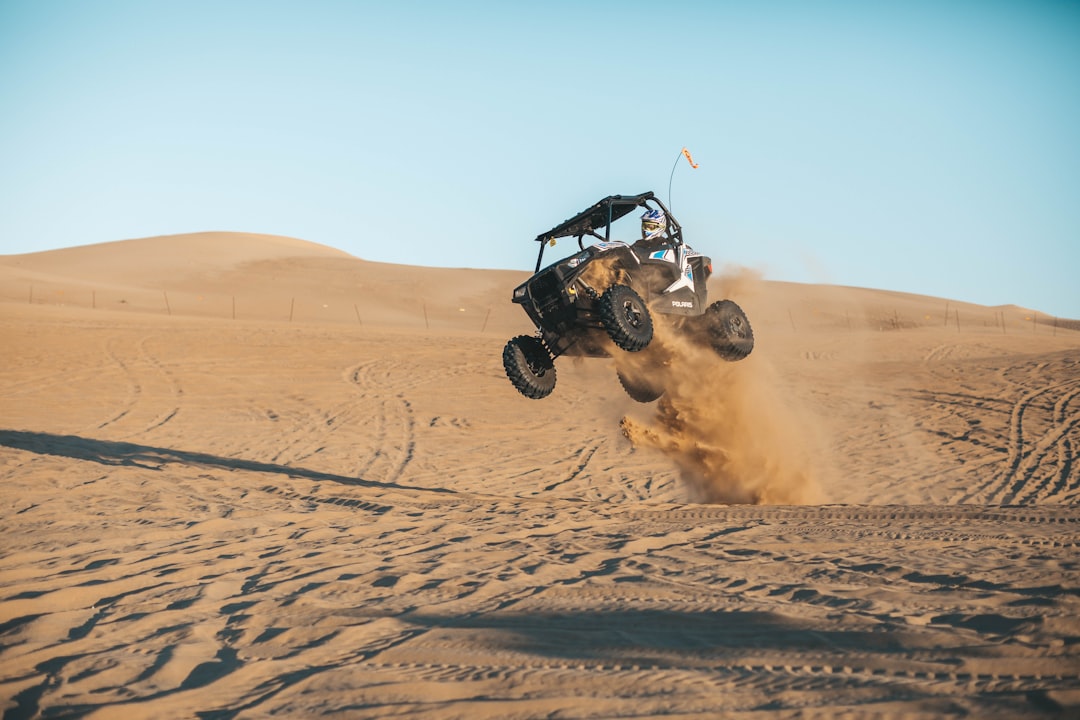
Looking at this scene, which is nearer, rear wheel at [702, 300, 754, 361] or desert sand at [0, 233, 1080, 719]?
desert sand at [0, 233, 1080, 719]

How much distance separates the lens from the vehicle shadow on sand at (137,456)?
40.9 ft

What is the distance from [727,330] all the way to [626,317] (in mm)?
1908

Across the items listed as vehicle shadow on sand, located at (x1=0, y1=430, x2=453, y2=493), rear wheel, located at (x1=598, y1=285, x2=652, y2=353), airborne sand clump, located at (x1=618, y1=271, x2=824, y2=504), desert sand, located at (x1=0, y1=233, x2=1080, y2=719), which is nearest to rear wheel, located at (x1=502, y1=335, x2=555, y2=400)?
airborne sand clump, located at (x1=618, y1=271, x2=824, y2=504)

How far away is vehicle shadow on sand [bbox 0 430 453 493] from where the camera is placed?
40.9ft

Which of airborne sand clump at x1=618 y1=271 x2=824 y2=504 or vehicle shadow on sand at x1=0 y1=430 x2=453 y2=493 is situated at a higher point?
airborne sand clump at x1=618 y1=271 x2=824 y2=504

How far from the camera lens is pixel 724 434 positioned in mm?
12141

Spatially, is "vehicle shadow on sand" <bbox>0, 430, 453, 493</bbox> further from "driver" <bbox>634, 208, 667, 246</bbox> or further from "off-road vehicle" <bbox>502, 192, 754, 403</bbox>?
"driver" <bbox>634, 208, 667, 246</bbox>

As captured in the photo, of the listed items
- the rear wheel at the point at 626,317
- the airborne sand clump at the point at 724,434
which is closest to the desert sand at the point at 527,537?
the airborne sand clump at the point at 724,434

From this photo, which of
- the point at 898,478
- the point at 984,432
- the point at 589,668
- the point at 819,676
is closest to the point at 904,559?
the point at 819,676

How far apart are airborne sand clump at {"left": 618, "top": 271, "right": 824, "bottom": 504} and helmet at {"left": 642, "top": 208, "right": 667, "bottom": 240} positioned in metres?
1.71

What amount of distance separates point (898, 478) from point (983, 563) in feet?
23.0

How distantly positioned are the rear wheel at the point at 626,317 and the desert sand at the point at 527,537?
5.56 feet

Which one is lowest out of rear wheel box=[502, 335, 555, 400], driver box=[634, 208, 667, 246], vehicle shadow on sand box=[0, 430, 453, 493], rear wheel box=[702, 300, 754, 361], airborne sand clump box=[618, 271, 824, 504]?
vehicle shadow on sand box=[0, 430, 453, 493]

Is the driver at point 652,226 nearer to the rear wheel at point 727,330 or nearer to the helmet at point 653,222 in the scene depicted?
the helmet at point 653,222
